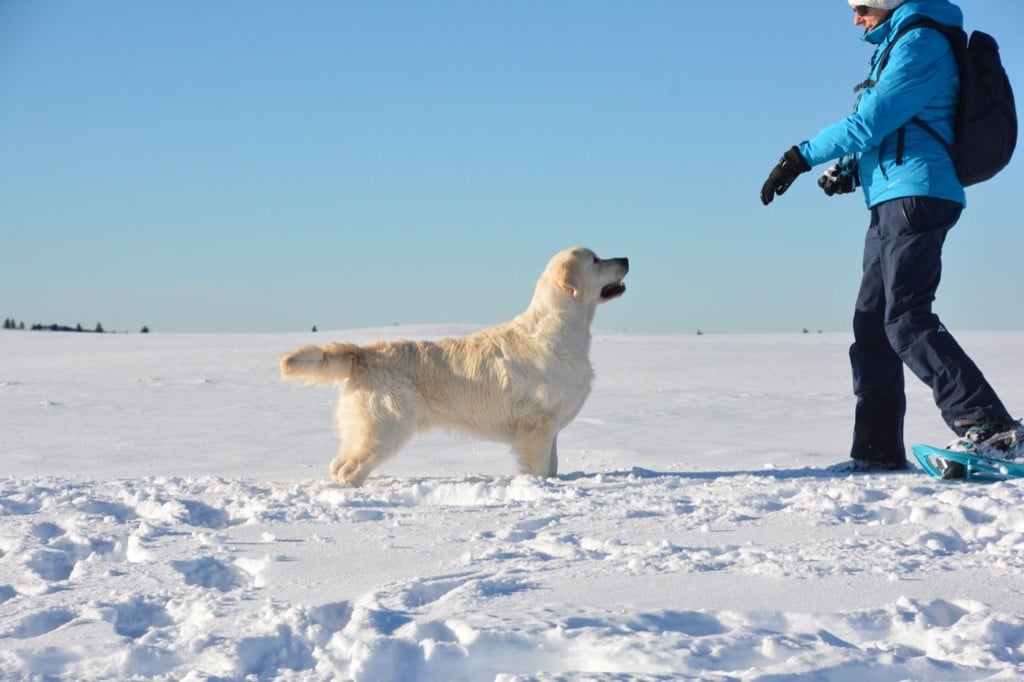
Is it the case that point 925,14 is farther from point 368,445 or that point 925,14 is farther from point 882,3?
point 368,445

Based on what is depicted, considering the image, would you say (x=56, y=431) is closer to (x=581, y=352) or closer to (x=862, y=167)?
(x=581, y=352)

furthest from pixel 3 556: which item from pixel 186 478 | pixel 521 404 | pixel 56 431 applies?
pixel 56 431

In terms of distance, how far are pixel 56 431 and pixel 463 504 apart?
4.42 metres

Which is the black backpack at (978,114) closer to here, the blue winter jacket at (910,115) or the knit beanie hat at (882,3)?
the blue winter jacket at (910,115)

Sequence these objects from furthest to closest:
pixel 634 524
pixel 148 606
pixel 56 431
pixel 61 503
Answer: pixel 56 431 < pixel 61 503 < pixel 634 524 < pixel 148 606

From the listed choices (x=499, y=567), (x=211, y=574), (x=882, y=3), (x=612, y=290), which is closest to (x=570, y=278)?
(x=612, y=290)

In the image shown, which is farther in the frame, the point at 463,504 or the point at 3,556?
the point at 463,504

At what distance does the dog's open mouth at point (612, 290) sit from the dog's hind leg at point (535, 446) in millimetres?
953

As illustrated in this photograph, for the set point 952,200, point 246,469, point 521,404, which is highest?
point 952,200

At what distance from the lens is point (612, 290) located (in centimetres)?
589

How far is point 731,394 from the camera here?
1064 cm

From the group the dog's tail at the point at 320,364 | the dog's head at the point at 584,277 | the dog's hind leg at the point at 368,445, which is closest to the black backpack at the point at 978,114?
the dog's head at the point at 584,277

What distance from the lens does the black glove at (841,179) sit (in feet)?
17.9

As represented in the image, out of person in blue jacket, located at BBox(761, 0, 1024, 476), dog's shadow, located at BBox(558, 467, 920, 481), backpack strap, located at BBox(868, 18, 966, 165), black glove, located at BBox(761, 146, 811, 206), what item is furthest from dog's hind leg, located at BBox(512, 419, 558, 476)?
backpack strap, located at BBox(868, 18, 966, 165)
